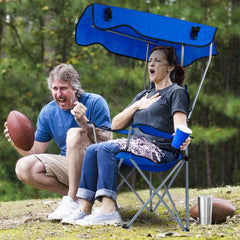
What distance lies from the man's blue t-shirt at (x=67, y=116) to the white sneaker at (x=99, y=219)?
0.79 metres

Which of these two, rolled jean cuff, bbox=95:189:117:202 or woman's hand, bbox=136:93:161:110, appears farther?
woman's hand, bbox=136:93:161:110

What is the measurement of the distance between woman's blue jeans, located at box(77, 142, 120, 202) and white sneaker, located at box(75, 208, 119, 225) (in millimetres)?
102

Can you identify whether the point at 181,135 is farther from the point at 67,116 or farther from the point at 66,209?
the point at 67,116

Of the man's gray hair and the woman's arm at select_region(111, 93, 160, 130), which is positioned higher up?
the man's gray hair

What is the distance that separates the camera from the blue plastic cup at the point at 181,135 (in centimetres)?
268

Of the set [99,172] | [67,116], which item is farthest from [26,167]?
[99,172]

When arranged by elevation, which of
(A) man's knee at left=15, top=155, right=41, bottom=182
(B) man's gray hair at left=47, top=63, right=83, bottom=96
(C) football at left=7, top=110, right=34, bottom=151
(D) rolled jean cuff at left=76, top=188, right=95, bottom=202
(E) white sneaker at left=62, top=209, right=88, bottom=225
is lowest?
(E) white sneaker at left=62, top=209, right=88, bottom=225

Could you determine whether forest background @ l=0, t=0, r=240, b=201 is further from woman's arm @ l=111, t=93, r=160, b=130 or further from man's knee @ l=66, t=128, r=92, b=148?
woman's arm @ l=111, t=93, r=160, b=130

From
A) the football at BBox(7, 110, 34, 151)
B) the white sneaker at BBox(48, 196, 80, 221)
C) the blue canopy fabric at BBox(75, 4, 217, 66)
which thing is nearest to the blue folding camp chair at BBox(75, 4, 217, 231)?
the blue canopy fabric at BBox(75, 4, 217, 66)

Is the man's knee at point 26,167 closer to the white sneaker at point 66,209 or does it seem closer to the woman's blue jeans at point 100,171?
the white sneaker at point 66,209

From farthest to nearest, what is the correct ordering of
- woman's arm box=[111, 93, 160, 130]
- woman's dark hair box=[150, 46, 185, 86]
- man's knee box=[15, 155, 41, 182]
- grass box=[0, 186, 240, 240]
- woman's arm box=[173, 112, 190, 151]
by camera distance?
man's knee box=[15, 155, 41, 182], woman's dark hair box=[150, 46, 185, 86], woman's arm box=[111, 93, 160, 130], woman's arm box=[173, 112, 190, 151], grass box=[0, 186, 240, 240]

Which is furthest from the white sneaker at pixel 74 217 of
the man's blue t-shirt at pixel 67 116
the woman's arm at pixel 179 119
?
the woman's arm at pixel 179 119

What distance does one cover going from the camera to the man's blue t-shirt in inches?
138

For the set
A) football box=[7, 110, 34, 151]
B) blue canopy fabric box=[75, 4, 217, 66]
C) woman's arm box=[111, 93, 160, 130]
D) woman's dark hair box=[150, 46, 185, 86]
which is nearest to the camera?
blue canopy fabric box=[75, 4, 217, 66]
